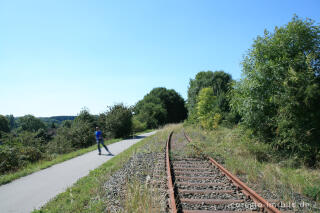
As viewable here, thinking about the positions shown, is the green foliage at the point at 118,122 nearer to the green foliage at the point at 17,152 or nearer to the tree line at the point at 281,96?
the green foliage at the point at 17,152

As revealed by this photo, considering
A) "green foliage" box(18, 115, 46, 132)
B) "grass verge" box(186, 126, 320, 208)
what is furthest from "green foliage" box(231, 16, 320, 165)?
"green foliage" box(18, 115, 46, 132)

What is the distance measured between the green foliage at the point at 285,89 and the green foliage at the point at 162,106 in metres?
41.0

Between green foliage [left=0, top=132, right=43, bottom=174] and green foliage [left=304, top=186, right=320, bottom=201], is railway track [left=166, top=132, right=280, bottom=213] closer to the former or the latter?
green foliage [left=304, top=186, right=320, bottom=201]

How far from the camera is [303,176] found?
579cm

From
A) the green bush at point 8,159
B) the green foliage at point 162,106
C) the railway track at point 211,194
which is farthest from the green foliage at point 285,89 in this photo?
the green foliage at point 162,106

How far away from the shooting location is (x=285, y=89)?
24.3 feet

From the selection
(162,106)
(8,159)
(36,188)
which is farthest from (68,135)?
(162,106)

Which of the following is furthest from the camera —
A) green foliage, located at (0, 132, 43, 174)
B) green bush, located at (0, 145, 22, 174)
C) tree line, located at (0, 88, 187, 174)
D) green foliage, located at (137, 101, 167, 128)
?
green foliage, located at (137, 101, 167, 128)

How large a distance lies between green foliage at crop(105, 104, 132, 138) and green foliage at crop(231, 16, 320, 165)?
16.8 m

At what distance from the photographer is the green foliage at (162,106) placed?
53209mm

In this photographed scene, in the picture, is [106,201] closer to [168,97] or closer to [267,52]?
[267,52]

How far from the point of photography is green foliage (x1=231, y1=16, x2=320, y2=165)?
715 centimetres

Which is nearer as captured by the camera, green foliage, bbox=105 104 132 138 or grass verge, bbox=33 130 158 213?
grass verge, bbox=33 130 158 213

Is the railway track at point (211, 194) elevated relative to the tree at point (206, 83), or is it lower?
lower
